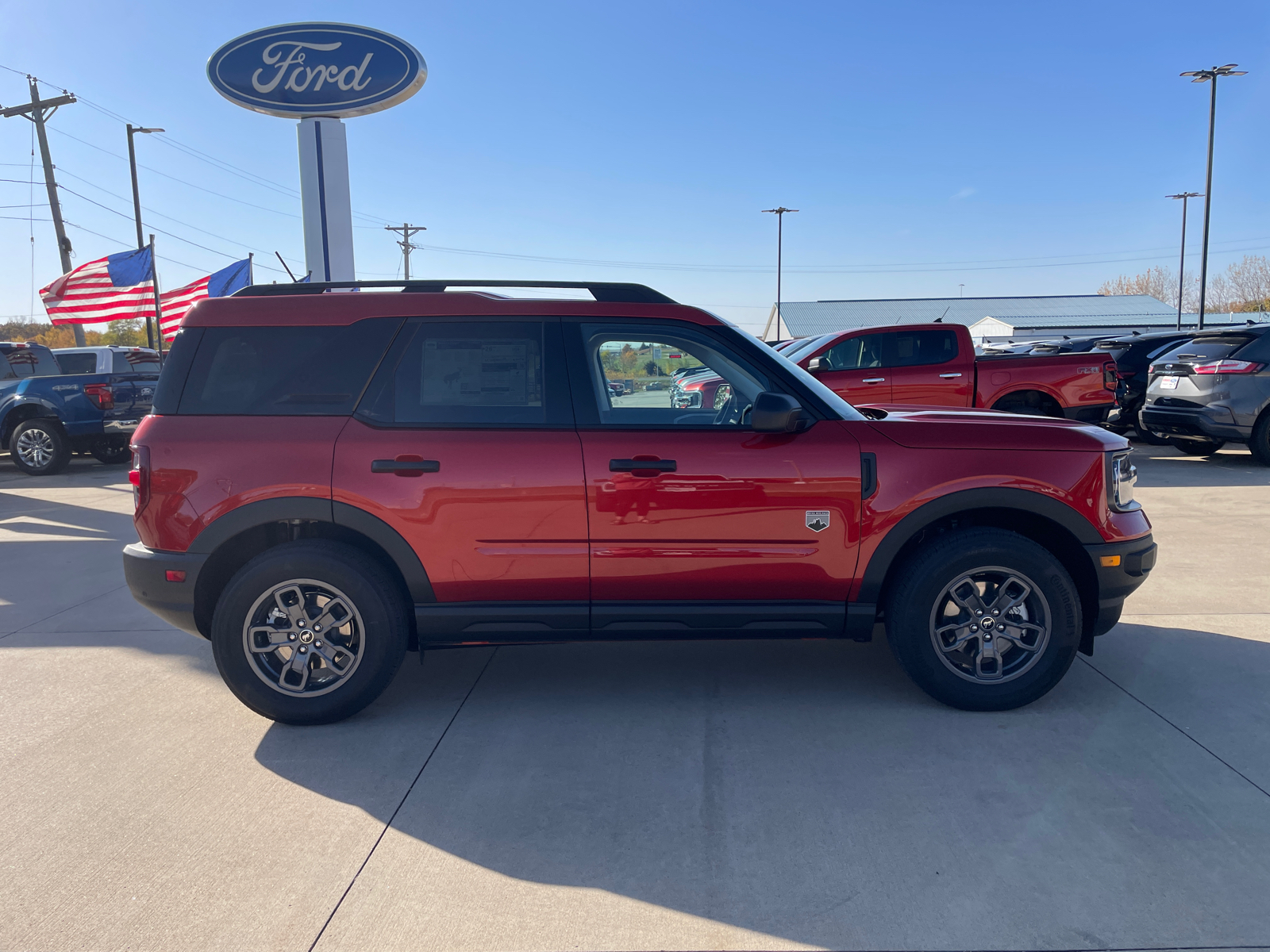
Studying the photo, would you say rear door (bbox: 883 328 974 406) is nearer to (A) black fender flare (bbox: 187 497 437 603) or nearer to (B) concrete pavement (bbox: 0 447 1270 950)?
(B) concrete pavement (bbox: 0 447 1270 950)

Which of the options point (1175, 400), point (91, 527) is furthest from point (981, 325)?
point (91, 527)

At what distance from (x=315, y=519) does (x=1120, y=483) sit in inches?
140

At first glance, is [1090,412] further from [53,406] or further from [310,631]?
[53,406]

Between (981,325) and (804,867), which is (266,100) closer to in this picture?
(804,867)

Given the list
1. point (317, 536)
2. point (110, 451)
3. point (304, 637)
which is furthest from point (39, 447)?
point (304, 637)

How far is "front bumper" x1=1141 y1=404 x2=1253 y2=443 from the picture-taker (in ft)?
34.6

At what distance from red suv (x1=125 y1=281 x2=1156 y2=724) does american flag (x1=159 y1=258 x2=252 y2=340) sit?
15.4m

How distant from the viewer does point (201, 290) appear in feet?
57.8

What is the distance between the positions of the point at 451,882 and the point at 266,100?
451 inches

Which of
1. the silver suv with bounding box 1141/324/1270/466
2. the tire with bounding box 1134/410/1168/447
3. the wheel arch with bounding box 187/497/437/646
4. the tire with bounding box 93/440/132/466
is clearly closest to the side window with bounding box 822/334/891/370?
the silver suv with bounding box 1141/324/1270/466

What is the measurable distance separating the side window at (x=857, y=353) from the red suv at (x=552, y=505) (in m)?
7.18

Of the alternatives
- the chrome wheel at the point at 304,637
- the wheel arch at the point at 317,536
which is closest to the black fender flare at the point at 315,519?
the wheel arch at the point at 317,536

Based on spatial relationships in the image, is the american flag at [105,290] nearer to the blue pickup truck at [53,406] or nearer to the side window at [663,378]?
the blue pickup truck at [53,406]

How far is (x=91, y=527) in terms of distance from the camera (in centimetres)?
864
